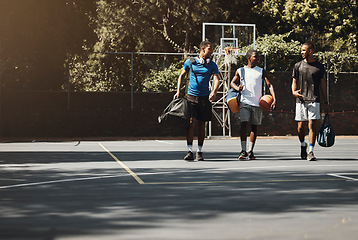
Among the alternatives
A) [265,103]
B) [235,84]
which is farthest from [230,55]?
[265,103]

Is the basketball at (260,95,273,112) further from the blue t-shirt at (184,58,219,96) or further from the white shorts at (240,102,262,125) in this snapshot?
the blue t-shirt at (184,58,219,96)

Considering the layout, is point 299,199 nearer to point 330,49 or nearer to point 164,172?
point 164,172

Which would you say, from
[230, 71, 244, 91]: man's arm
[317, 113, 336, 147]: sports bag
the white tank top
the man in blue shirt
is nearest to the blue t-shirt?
the man in blue shirt

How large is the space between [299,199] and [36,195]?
2.85m

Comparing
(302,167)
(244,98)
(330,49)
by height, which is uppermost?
(330,49)

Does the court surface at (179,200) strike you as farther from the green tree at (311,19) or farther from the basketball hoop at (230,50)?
the green tree at (311,19)

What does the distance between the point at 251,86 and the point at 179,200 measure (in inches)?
238

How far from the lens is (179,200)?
297 inches

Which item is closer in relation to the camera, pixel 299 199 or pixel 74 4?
pixel 299 199

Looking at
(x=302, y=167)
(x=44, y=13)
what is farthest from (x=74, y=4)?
(x=302, y=167)

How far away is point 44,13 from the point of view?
2564cm

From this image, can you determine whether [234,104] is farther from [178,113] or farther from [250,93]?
[178,113]

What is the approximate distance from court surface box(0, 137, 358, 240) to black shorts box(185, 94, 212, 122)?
0.96m

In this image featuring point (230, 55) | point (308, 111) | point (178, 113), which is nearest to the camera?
point (308, 111)
